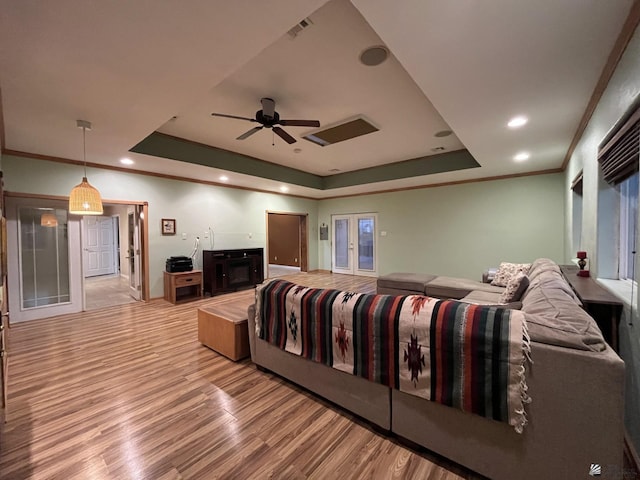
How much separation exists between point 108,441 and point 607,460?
2.69 metres

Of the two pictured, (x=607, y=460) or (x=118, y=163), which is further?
(x=118, y=163)

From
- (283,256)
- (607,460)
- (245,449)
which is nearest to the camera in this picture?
(607,460)

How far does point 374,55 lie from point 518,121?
181 cm

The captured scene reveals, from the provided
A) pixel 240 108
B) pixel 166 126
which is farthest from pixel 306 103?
pixel 166 126

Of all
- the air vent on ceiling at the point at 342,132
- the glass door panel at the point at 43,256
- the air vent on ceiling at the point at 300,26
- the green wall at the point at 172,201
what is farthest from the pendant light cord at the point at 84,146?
the air vent on ceiling at the point at 342,132

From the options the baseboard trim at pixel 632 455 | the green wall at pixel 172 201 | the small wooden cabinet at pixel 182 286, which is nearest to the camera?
the baseboard trim at pixel 632 455

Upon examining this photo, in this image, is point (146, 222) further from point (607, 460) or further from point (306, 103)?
point (607, 460)

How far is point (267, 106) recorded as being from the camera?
298cm

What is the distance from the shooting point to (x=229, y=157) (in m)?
5.02

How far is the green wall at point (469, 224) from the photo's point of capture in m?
5.23

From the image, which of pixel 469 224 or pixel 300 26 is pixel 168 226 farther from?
pixel 469 224

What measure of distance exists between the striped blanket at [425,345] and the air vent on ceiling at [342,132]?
2.65 meters

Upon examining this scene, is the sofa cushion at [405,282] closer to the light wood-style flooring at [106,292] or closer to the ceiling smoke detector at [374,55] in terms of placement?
the ceiling smoke detector at [374,55]

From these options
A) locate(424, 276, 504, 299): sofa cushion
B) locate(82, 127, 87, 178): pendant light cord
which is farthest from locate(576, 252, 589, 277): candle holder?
locate(82, 127, 87, 178): pendant light cord
